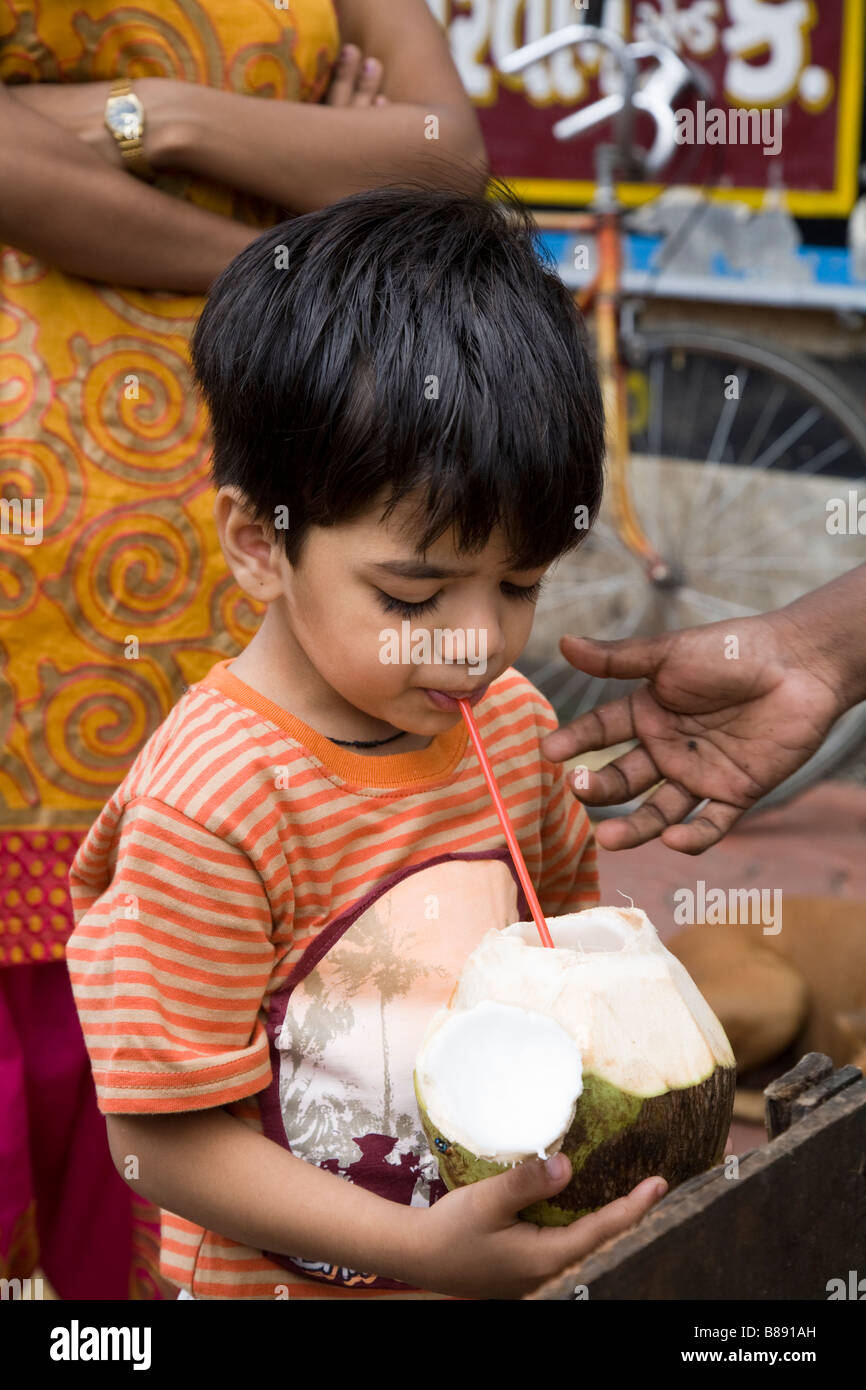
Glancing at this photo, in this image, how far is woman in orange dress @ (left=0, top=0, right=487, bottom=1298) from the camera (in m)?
1.59

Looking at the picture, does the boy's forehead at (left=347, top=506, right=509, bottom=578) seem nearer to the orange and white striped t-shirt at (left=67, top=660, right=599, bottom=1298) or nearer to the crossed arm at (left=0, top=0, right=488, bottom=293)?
the orange and white striped t-shirt at (left=67, top=660, right=599, bottom=1298)

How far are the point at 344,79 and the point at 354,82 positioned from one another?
0.02 m

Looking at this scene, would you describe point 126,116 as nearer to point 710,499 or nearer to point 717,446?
point 710,499

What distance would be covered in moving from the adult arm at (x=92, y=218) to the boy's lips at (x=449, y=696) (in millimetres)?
659

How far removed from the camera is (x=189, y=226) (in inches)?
63.8

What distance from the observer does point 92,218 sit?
5.13ft

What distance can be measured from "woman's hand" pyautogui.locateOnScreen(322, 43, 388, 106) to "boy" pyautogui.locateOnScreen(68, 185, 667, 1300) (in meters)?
0.52

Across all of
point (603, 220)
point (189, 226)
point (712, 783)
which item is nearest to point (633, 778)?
point (712, 783)

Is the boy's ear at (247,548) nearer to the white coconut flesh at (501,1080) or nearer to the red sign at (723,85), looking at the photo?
the white coconut flesh at (501,1080)

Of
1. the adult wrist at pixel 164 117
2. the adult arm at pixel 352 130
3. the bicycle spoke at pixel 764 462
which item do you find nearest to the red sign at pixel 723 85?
the bicycle spoke at pixel 764 462

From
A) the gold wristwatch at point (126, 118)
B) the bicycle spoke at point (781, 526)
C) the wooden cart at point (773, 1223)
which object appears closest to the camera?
the wooden cart at point (773, 1223)

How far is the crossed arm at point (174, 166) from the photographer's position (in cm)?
155
